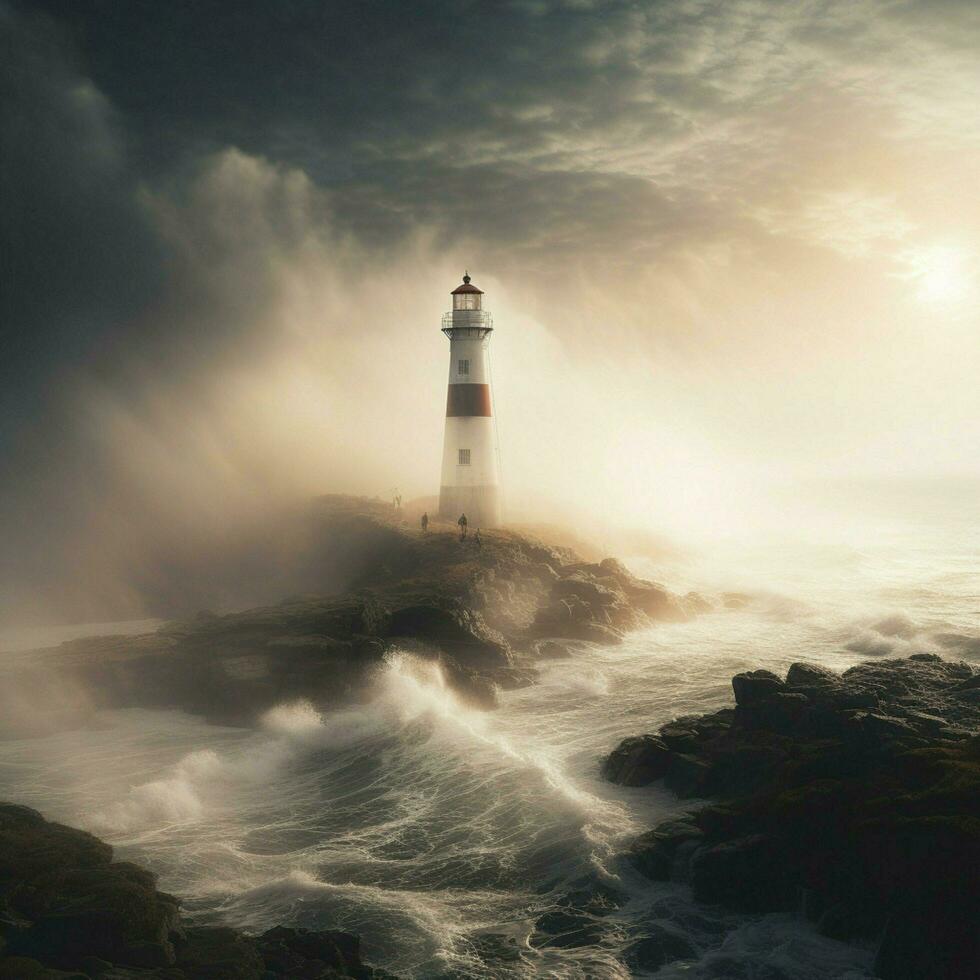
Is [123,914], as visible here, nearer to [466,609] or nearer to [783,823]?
[783,823]

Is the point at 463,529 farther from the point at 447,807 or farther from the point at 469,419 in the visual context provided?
the point at 447,807

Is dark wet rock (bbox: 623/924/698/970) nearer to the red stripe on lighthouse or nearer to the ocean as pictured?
the ocean

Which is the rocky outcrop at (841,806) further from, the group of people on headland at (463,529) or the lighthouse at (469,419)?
the lighthouse at (469,419)

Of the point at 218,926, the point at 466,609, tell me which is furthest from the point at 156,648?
the point at 218,926

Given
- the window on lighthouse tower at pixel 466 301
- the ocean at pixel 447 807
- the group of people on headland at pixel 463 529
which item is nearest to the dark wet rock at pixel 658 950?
the ocean at pixel 447 807

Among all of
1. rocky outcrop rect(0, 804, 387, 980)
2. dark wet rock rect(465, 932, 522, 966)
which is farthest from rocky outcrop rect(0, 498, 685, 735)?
dark wet rock rect(465, 932, 522, 966)

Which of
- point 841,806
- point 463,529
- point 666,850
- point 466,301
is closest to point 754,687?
point 841,806

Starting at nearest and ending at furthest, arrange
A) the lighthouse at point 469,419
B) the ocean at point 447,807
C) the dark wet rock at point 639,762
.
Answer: the ocean at point 447,807 < the dark wet rock at point 639,762 < the lighthouse at point 469,419
